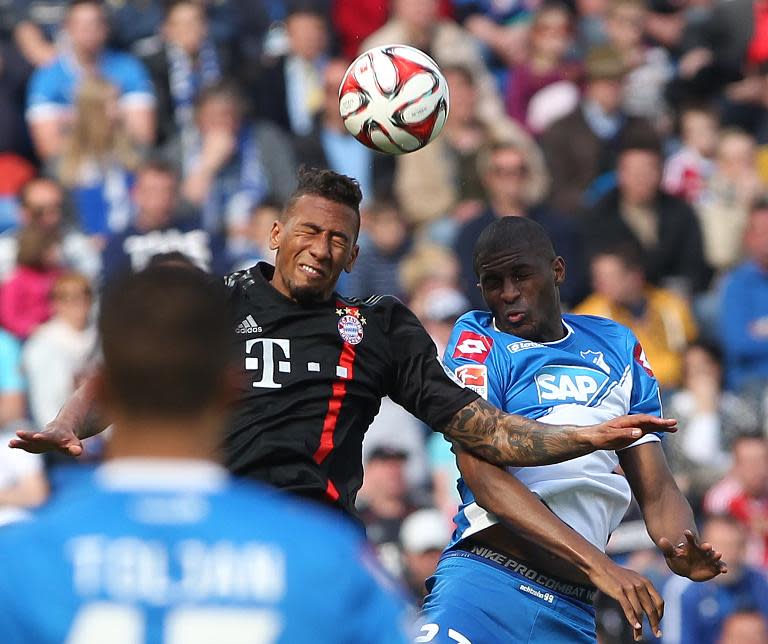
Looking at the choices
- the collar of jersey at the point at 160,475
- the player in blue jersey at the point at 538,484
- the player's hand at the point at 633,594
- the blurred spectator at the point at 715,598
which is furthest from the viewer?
the blurred spectator at the point at 715,598

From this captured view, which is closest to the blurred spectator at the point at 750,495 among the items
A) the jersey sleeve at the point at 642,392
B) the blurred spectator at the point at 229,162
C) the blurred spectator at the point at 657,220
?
the blurred spectator at the point at 657,220

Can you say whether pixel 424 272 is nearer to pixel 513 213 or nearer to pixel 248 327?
pixel 513 213

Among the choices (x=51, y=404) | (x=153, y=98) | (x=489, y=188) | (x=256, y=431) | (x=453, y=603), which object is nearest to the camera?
(x=256, y=431)

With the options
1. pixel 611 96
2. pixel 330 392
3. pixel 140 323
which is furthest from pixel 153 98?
pixel 140 323

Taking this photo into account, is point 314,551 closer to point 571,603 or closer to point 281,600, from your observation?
point 281,600

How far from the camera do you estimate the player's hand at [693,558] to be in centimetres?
581

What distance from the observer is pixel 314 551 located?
2811mm

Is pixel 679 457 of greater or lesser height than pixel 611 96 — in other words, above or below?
below

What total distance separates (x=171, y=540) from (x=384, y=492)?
28.4 ft

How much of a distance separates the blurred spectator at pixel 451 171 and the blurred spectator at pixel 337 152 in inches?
7.4

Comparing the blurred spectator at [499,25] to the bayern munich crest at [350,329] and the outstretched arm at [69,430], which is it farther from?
the outstretched arm at [69,430]

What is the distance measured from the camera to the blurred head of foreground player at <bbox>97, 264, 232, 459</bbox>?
2822 mm

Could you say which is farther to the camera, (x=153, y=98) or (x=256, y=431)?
(x=153, y=98)

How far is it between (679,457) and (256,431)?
688cm
